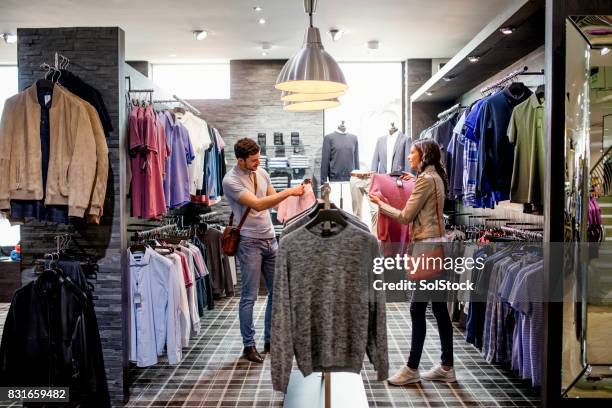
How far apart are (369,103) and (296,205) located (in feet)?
Result: 12.6

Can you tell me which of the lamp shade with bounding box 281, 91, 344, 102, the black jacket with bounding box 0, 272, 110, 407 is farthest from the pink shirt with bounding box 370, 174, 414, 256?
the black jacket with bounding box 0, 272, 110, 407

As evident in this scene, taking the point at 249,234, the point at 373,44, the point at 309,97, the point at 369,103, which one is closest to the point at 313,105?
the point at 309,97

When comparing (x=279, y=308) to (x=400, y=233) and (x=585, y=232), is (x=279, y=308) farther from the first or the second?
(x=400, y=233)

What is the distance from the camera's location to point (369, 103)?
759cm

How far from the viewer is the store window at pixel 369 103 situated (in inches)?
294

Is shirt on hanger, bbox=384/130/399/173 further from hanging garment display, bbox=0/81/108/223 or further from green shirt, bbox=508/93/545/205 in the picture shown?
hanging garment display, bbox=0/81/108/223

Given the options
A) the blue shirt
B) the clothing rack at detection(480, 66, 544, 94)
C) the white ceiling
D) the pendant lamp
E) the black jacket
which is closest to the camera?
the black jacket

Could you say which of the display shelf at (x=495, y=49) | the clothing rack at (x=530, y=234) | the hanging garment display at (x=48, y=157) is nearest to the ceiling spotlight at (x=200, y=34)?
the display shelf at (x=495, y=49)

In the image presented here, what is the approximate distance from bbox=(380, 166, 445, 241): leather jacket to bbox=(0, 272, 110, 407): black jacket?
189cm

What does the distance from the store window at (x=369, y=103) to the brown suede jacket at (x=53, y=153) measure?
4.84 meters

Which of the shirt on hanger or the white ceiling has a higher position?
the white ceiling

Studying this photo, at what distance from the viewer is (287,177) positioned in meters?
6.99

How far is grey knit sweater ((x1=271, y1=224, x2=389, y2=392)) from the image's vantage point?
2016mm

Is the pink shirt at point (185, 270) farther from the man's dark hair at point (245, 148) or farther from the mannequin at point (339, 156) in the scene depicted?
the mannequin at point (339, 156)
